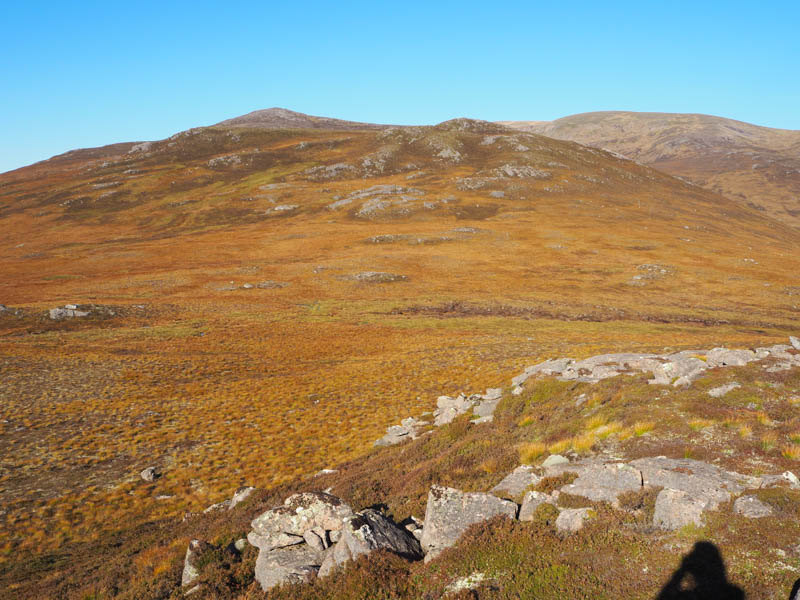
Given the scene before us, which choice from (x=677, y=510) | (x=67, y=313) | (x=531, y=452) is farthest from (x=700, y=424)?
(x=67, y=313)

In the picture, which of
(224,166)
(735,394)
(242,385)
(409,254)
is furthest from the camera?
(224,166)

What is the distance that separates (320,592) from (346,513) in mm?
2069

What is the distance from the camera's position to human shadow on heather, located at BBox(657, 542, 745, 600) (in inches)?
279

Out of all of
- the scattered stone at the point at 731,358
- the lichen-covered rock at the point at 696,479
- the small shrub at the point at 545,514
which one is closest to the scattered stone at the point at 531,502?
the small shrub at the point at 545,514

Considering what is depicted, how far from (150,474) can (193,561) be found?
40.0ft

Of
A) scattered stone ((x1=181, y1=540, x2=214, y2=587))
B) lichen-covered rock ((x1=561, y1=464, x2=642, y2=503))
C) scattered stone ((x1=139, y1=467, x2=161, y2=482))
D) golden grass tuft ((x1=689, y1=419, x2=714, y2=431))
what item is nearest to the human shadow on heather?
lichen-covered rock ((x1=561, y1=464, x2=642, y2=503))

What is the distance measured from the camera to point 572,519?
953 cm

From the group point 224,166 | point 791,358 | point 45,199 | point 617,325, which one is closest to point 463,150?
point 224,166

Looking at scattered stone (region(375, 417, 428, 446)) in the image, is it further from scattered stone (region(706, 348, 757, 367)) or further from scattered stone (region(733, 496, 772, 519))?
scattered stone (region(733, 496, 772, 519))

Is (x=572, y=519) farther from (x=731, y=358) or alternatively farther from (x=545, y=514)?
(x=731, y=358)

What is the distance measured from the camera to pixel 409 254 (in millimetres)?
96500

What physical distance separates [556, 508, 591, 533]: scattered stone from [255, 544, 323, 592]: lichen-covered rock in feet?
18.8

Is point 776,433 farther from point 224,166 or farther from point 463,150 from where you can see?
point 224,166

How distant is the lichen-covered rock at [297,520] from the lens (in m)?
10.9
